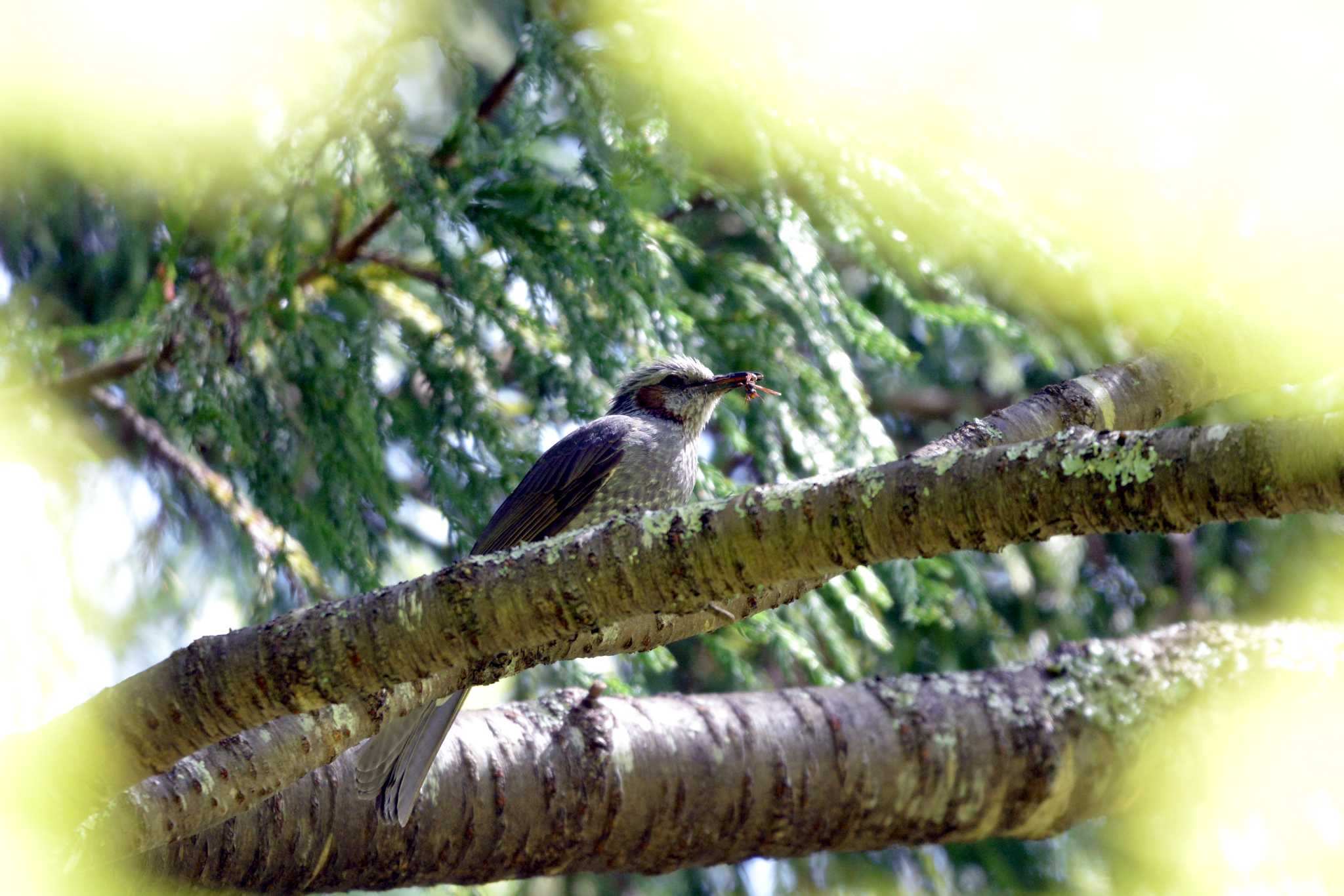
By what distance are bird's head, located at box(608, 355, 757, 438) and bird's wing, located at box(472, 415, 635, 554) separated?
0.15 metres

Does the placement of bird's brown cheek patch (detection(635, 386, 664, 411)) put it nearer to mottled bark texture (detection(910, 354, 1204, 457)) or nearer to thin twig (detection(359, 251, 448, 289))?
thin twig (detection(359, 251, 448, 289))

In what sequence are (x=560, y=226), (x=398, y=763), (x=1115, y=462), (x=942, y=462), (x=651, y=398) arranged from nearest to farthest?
1. (x=1115, y=462)
2. (x=942, y=462)
3. (x=398, y=763)
4. (x=560, y=226)
5. (x=651, y=398)

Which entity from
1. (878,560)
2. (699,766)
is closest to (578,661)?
(699,766)

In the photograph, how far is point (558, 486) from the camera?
344 cm

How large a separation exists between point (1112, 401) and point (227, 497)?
2.25m

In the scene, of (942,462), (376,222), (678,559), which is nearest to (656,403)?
(376,222)

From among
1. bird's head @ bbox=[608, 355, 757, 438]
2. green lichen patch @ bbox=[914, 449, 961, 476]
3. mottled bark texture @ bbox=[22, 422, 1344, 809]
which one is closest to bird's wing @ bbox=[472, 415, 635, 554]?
bird's head @ bbox=[608, 355, 757, 438]

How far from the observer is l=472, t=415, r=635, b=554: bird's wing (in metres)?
3.25

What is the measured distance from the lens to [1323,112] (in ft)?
7.99

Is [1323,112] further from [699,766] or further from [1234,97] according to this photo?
[699,766]

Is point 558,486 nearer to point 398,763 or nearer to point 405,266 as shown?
point 405,266

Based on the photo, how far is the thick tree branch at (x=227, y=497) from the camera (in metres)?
3.03

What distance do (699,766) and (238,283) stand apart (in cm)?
179

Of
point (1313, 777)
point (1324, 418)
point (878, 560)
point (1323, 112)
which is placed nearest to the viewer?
point (1324, 418)
